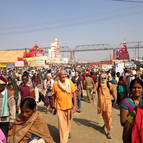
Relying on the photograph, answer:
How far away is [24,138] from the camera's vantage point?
2.39 m

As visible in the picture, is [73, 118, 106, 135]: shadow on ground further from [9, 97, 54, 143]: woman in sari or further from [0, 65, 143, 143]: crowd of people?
[9, 97, 54, 143]: woman in sari

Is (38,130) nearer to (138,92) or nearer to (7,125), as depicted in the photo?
(7,125)

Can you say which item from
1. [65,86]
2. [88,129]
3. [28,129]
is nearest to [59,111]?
[65,86]

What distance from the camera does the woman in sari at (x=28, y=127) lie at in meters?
2.35

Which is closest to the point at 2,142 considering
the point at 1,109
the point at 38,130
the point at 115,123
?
the point at 38,130

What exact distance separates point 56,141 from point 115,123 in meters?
2.21

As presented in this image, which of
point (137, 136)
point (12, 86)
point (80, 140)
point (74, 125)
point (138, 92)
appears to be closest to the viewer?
point (137, 136)

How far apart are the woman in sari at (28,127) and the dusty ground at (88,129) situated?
2221 millimetres

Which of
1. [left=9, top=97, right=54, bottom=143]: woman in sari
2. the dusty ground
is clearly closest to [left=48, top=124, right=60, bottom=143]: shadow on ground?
the dusty ground

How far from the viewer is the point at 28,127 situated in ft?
7.68

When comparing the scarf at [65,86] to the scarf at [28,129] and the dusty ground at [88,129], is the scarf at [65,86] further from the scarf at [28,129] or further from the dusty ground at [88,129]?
the scarf at [28,129]

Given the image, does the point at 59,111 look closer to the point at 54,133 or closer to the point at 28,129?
the point at 54,133

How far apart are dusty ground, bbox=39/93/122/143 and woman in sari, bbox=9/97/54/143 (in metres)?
2.22

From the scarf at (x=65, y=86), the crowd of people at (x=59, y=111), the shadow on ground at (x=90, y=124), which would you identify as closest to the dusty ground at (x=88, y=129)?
the shadow on ground at (x=90, y=124)
